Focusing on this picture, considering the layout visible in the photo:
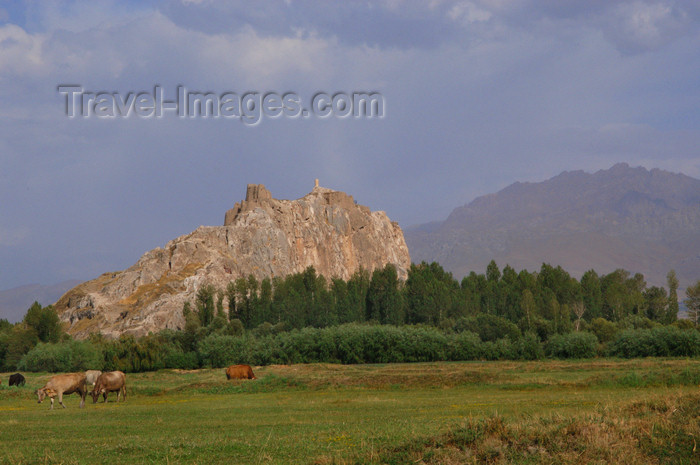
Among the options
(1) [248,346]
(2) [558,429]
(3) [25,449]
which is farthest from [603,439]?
(1) [248,346]

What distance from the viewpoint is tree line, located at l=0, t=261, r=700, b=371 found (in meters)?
77.0

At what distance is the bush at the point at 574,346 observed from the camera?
72.8 m

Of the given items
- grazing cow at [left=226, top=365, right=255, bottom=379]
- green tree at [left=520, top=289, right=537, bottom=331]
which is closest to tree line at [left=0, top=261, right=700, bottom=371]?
green tree at [left=520, top=289, right=537, bottom=331]

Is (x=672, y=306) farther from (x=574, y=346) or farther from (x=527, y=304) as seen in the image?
(x=574, y=346)

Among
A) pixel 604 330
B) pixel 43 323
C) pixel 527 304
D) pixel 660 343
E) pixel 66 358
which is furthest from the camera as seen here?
pixel 527 304

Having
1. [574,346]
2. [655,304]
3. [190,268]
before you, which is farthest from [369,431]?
[190,268]

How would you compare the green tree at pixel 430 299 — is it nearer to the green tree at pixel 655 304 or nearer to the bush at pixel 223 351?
the green tree at pixel 655 304

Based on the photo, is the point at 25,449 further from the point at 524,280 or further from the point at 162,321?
the point at 162,321

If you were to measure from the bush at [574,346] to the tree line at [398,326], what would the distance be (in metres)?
0.11

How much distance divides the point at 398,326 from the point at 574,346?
34842 mm

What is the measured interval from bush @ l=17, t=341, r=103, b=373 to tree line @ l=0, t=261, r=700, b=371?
14 cm

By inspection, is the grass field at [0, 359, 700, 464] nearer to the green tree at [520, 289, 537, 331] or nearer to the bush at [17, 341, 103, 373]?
the bush at [17, 341, 103, 373]

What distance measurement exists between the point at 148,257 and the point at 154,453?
14615 centimetres

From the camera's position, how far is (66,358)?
78438 mm
